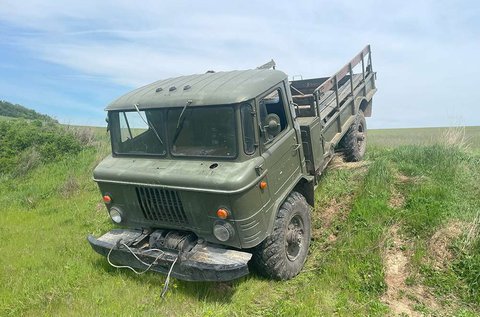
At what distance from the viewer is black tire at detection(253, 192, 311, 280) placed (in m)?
4.78

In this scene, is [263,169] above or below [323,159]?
above

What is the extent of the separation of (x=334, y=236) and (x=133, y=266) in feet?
10.1

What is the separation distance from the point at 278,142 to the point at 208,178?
118 centimetres

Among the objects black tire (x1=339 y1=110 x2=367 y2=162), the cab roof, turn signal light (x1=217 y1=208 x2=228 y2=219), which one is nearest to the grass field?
black tire (x1=339 y1=110 x2=367 y2=162)

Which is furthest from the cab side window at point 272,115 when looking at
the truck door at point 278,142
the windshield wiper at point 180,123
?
the windshield wiper at point 180,123

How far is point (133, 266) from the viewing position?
4969 mm

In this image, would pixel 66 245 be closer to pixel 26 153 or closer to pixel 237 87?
pixel 237 87

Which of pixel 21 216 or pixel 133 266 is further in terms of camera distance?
pixel 21 216

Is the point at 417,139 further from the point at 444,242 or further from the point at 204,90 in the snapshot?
the point at 204,90

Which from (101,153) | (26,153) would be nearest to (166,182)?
(101,153)

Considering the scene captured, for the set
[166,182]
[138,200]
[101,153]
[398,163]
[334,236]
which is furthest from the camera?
[101,153]

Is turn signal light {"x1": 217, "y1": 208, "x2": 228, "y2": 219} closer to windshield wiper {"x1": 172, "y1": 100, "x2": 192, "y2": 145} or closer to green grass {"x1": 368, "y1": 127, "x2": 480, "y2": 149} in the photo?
windshield wiper {"x1": 172, "y1": 100, "x2": 192, "y2": 145}

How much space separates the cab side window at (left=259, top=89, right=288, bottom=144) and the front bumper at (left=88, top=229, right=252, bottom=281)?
1461 millimetres

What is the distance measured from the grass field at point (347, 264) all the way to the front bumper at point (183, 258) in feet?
1.25
